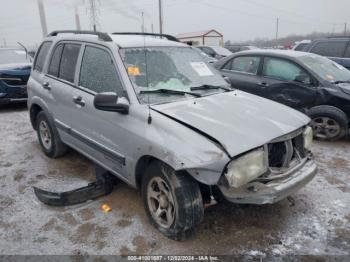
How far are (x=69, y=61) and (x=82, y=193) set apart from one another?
1.72 m

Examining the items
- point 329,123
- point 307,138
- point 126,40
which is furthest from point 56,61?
point 329,123

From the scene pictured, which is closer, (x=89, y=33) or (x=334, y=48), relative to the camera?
(x=89, y=33)

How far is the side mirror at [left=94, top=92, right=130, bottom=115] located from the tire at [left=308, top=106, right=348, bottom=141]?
12.6 feet

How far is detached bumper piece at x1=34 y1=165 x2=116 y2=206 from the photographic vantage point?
3469mm

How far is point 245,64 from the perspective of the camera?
6.60 m

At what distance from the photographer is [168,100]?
3.12 meters

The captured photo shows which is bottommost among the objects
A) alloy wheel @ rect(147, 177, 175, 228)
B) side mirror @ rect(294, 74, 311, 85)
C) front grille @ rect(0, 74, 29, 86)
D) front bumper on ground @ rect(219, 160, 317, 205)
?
alloy wheel @ rect(147, 177, 175, 228)

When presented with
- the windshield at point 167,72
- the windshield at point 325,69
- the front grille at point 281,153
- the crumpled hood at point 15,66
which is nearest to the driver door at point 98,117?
the windshield at point 167,72

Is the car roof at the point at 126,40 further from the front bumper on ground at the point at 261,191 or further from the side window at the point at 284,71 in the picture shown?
the side window at the point at 284,71

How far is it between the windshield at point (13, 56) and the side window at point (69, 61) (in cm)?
530

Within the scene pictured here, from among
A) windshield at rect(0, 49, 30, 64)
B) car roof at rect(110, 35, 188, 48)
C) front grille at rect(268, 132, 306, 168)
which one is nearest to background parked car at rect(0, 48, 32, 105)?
windshield at rect(0, 49, 30, 64)

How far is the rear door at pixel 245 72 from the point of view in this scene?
624cm

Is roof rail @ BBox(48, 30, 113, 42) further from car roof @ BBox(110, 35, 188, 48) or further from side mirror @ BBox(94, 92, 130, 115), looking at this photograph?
side mirror @ BBox(94, 92, 130, 115)

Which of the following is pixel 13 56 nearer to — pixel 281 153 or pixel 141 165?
pixel 141 165
